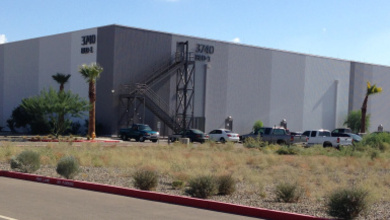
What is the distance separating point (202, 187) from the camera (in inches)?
550

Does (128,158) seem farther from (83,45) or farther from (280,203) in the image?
(83,45)

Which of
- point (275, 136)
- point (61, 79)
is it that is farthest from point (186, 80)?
point (275, 136)

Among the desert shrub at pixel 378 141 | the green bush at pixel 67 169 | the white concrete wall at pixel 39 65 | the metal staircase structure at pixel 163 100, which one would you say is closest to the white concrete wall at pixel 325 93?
the metal staircase structure at pixel 163 100

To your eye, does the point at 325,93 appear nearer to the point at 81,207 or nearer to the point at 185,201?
the point at 185,201

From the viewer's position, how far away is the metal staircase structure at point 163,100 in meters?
54.2

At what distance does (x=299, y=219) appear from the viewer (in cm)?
1102

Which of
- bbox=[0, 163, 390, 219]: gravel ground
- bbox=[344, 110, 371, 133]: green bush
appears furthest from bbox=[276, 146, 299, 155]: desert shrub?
bbox=[344, 110, 371, 133]: green bush

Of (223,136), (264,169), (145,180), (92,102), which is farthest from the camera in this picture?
(223,136)

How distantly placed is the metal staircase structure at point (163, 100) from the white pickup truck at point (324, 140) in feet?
51.5

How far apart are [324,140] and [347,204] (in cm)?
3341

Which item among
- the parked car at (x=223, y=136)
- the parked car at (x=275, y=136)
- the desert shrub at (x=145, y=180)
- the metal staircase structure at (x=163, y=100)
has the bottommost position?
the parked car at (x=223, y=136)

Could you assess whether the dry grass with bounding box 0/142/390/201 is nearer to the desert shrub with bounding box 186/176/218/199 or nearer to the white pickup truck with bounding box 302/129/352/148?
the desert shrub with bounding box 186/176/218/199

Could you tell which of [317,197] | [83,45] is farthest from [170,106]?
[317,197]

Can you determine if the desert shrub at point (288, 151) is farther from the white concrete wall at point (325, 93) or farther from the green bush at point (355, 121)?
the green bush at point (355, 121)
